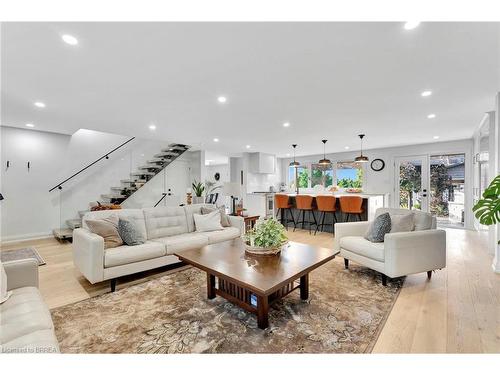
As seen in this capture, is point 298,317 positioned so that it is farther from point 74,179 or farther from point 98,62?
point 74,179

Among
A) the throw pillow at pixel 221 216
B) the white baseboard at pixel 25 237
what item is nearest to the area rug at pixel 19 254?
the white baseboard at pixel 25 237

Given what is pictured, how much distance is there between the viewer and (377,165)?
7.66 m

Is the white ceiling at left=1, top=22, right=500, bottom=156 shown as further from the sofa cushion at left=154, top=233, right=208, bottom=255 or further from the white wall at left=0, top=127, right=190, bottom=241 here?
the sofa cushion at left=154, top=233, right=208, bottom=255

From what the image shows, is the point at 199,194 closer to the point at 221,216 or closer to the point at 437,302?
the point at 221,216

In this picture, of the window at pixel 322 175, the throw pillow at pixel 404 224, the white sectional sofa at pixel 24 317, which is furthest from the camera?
the window at pixel 322 175

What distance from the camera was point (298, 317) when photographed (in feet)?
6.71

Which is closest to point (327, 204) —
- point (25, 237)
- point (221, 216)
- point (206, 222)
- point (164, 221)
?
point (221, 216)

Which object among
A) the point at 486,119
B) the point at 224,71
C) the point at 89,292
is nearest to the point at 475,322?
the point at 224,71

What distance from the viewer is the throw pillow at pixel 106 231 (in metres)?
2.75

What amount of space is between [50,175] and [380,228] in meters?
6.82

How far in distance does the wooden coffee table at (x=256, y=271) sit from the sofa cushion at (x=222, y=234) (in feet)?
2.87

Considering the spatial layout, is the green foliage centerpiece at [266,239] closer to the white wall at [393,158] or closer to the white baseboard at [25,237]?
the white baseboard at [25,237]

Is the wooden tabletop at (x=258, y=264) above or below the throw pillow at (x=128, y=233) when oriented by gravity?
below

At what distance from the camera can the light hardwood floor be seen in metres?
1.72
